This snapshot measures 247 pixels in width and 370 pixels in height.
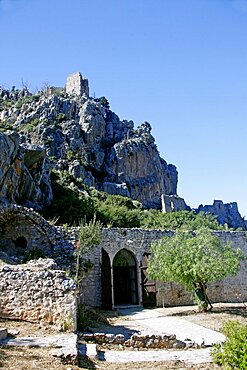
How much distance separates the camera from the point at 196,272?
1216 centimetres

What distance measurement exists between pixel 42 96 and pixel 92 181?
2216 cm

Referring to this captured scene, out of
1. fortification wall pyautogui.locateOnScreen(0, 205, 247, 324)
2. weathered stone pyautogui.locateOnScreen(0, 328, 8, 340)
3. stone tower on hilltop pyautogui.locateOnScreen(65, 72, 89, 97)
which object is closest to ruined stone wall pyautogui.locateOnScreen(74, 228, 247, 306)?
fortification wall pyautogui.locateOnScreen(0, 205, 247, 324)

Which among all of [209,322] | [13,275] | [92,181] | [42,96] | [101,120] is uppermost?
[42,96]

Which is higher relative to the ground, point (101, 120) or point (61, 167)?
point (101, 120)

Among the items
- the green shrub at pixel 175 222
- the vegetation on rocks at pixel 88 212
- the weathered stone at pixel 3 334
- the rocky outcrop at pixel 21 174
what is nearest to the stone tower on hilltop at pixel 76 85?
the vegetation on rocks at pixel 88 212

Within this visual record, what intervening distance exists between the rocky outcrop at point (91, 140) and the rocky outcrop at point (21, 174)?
802 inches

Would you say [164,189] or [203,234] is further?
[164,189]

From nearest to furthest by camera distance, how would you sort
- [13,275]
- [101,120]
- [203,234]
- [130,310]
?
1. [13,275]
2. [203,234]
3. [130,310]
4. [101,120]

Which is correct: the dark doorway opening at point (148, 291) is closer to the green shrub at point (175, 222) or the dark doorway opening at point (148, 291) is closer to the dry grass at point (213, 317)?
the dry grass at point (213, 317)

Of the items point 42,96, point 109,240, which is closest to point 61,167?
point 42,96

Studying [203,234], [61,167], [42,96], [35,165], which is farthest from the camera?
[42,96]

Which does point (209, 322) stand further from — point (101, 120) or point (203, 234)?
point (101, 120)

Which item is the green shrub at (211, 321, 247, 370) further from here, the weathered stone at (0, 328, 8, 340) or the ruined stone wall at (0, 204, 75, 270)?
the ruined stone wall at (0, 204, 75, 270)

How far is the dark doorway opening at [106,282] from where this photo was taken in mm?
14656
